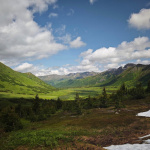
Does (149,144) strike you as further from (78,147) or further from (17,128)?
(17,128)

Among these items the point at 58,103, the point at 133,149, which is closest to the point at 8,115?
the point at 133,149

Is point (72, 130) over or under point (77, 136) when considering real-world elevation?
under

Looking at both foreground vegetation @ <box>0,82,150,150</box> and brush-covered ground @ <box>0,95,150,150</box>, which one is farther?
foreground vegetation @ <box>0,82,150,150</box>

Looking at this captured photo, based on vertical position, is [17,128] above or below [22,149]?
below

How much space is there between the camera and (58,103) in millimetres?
128125

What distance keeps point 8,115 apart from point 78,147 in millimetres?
34280

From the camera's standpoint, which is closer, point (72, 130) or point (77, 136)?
point (77, 136)

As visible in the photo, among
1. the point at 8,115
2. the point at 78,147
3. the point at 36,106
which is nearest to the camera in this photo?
the point at 78,147

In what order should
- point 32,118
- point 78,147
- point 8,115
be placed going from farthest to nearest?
1. point 32,118
2. point 8,115
3. point 78,147

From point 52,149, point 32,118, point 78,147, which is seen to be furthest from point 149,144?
point 32,118

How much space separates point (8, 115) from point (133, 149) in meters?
41.9

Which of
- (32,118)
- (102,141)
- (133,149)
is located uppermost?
(133,149)

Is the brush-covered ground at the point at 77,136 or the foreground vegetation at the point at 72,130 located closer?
the brush-covered ground at the point at 77,136

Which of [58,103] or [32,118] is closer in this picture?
[32,118]
